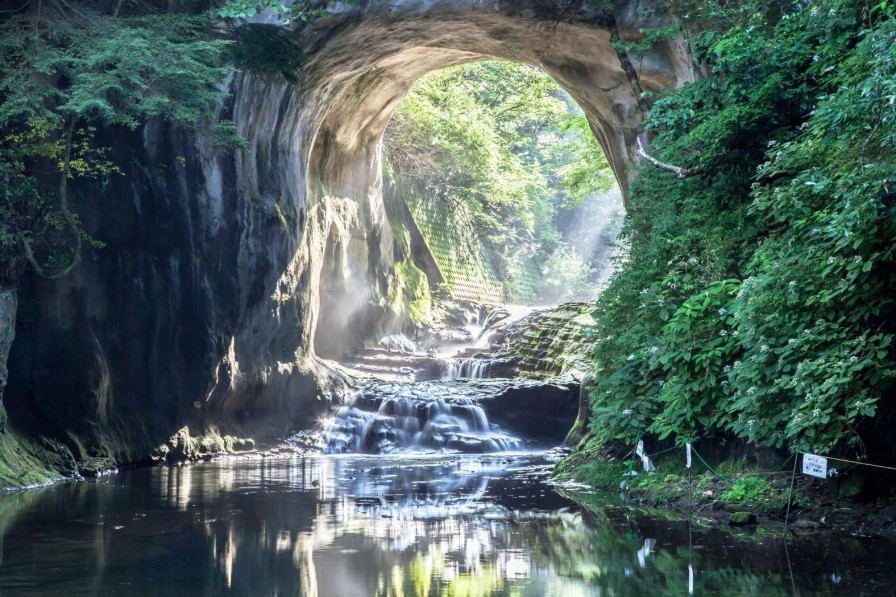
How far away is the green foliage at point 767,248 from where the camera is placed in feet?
26.2

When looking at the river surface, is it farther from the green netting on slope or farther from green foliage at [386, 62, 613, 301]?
the green netting on slope

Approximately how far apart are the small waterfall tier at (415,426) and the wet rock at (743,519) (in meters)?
10.6

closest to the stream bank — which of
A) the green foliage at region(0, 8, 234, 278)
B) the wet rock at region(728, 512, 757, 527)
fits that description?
the wet rock at region(728, 512, 757, 527)

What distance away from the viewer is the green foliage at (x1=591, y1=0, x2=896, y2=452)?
8000mm

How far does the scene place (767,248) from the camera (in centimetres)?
952

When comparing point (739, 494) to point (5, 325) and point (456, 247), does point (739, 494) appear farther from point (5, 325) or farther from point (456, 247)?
point (456, 247)

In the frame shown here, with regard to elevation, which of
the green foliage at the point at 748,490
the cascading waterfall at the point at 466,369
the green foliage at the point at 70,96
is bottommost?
the green foliage at the point at 748,490

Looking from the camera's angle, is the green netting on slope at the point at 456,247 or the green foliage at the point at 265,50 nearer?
the green foliage at the point at 265,50

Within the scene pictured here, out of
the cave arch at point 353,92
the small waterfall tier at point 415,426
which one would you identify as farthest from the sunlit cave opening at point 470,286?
the cave arch at point 353,92

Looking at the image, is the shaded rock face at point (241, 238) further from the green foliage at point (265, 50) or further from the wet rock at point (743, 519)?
the wet rock at point (743, 519)

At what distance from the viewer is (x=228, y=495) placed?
39.2 feet

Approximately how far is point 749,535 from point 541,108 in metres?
21.9

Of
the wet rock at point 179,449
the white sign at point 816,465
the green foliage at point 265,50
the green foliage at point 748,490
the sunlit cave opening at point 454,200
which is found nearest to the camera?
the white sign at point 816,465

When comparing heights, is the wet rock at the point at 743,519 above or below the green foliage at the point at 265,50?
below
